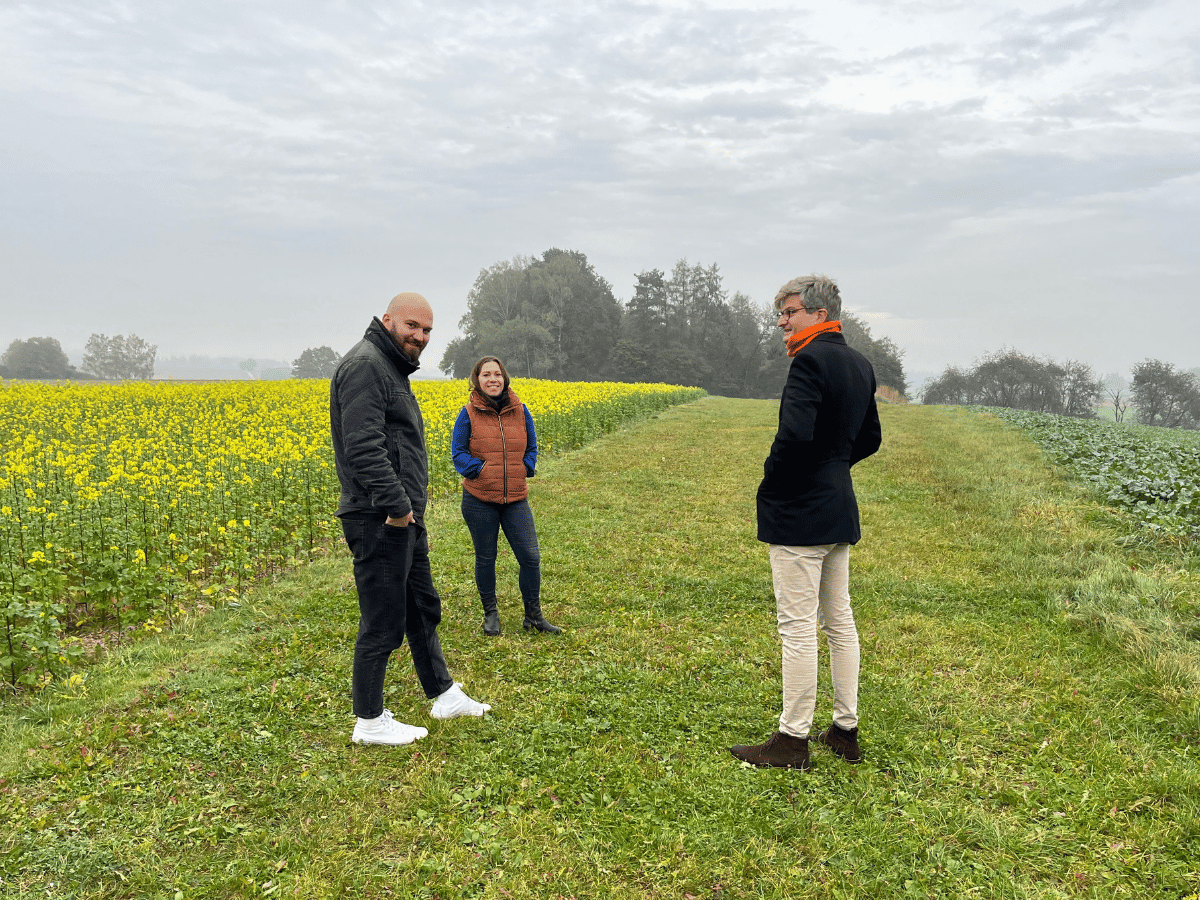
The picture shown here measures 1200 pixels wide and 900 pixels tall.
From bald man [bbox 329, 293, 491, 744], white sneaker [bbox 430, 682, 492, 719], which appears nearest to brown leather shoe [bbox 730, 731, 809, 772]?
white sneaker [bbox 430, 682, 492, 719]

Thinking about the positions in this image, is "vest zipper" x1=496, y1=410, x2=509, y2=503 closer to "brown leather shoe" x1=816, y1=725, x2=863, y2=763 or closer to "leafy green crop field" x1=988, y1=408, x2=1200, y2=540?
"brown leather shoe" x1=816, y1=725, x2=863, y2=763

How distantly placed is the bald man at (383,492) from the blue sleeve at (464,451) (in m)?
1.57

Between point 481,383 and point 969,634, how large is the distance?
492 centimetres

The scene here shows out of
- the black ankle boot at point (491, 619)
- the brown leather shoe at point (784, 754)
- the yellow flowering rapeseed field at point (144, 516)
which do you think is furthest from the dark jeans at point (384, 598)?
the yellow flowering rapeseed field at point (144, 516)

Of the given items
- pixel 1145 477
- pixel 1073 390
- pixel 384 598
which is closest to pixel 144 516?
pixel 384 598

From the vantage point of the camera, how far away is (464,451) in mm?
5844

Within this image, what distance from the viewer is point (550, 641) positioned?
5.79m

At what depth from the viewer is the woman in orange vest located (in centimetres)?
579

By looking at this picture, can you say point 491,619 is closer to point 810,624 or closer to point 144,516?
point 810,624

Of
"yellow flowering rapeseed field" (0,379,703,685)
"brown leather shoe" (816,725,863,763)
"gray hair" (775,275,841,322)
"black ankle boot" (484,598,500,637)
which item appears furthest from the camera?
"black ankle boot" (484,598,500,637)

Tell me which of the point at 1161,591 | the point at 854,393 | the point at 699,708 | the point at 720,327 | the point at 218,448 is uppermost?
A: the point at 720,327

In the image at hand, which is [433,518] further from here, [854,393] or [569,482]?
[854,393]

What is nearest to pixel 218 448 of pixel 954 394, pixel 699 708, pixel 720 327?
pixel 699 708

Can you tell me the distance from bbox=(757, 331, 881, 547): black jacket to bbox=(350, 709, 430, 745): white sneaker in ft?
8.48
